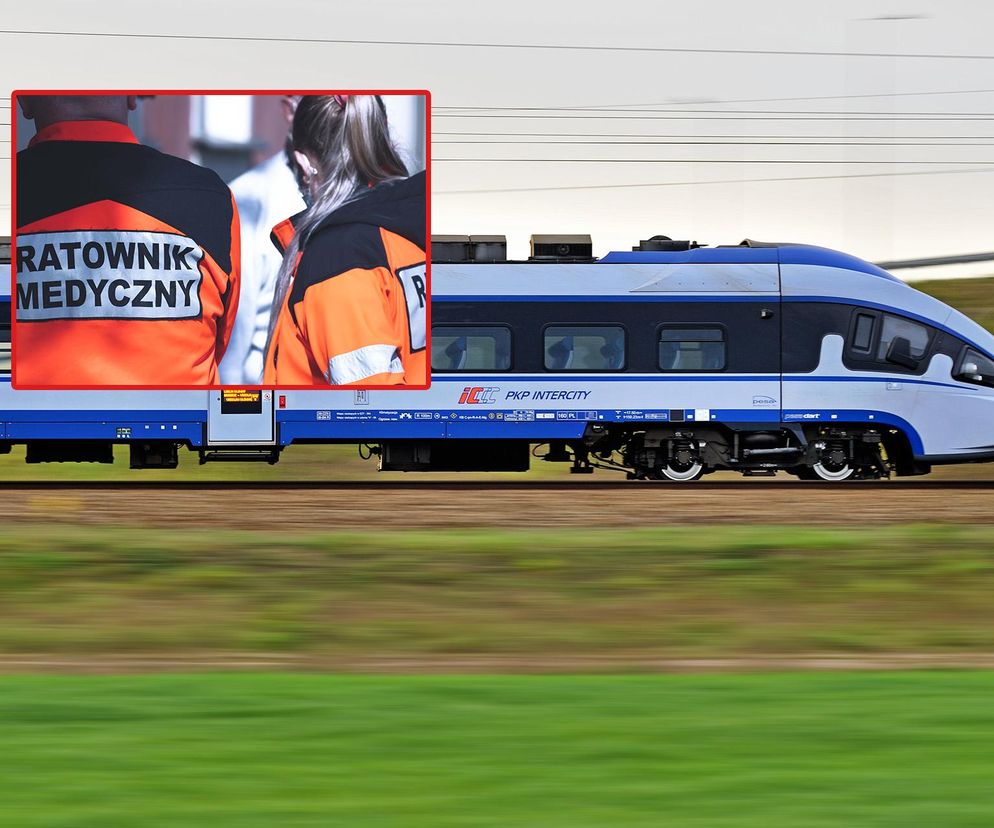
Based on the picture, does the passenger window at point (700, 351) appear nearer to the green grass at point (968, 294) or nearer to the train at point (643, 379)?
the train at point (643, 379)

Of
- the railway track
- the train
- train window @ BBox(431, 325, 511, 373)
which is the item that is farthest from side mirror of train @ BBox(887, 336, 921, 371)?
train window @ BBox(431, 325, 511, 373)

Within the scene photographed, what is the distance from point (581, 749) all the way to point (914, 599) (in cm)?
597

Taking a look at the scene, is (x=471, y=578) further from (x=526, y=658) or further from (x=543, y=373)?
(x=543, y=373)

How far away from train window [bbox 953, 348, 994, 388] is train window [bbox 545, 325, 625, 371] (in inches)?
217

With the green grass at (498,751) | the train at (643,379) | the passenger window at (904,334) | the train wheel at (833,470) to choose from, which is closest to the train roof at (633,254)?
the train at (643,379)

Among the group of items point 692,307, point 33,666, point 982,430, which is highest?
point 692,307

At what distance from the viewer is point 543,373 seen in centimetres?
2259

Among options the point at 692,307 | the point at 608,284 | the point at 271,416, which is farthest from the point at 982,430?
the point at 271,416

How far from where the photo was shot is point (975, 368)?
22828 millimetres

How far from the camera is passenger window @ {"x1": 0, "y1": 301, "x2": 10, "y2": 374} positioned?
74.8ft

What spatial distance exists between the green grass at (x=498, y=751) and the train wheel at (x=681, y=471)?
1485 cm

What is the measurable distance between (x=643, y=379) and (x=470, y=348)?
2.85 metres

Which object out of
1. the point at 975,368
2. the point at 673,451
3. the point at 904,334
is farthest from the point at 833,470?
the point at 975,368

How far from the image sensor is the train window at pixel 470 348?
22500 mm
